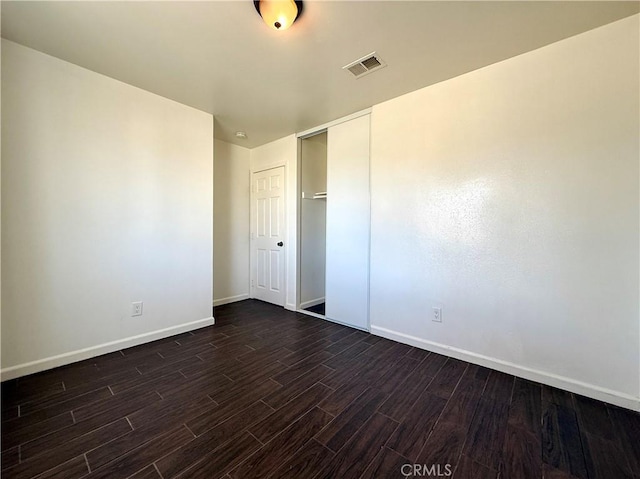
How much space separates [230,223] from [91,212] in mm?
1976

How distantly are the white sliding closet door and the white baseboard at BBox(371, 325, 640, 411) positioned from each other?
58cm

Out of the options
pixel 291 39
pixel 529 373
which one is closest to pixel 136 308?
pixel 291 39

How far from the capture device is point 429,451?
134 cm

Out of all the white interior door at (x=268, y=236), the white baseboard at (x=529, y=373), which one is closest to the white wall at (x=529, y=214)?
the white baseboard at (x=529, y=373)

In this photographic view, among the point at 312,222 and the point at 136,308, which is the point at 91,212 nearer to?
the point at 136,308

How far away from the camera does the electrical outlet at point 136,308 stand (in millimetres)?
2523

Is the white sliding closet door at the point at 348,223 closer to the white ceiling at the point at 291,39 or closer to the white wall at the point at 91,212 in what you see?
the white ceiling at the point at 291,39

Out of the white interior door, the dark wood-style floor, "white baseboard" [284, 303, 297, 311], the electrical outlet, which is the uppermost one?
the white interior door

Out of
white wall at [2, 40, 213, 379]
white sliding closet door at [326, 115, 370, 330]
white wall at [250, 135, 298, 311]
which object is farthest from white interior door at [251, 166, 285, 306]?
white wall at [2, 40, 213, 379]

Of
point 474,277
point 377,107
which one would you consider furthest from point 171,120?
point 474,277

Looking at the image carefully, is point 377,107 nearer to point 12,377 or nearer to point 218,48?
point 218,48

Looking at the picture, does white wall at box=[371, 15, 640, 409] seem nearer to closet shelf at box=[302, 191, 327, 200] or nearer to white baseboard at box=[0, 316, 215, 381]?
closet shelf at box=[302, 191, 327, 200]

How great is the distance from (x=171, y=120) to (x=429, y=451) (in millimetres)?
3524

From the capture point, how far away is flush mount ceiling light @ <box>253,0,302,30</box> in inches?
59.2
